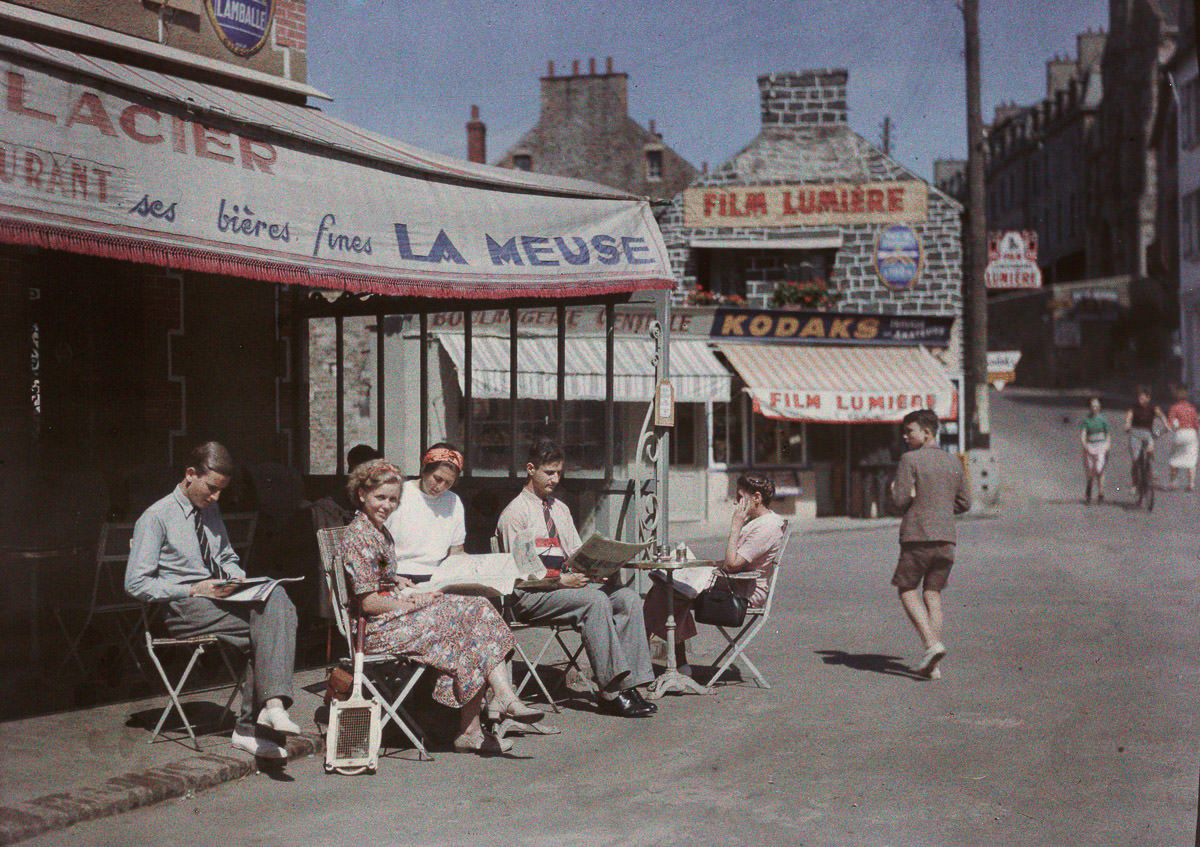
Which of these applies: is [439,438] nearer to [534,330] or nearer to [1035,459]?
[534,330]

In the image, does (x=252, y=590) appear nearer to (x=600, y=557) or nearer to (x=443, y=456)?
(x=443, y=456)

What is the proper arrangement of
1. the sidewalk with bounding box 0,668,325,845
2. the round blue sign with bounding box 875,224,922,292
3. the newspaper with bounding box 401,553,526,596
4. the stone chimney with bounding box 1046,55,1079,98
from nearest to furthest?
1. the sidewalk with bounding box 0,668,325,845
2. the newspaper with bounding box 401,553,526,596
3. the round blue sign with bounding box 875,224,922,292
4. the stone chimney with bounding box 1046,55,1079,98

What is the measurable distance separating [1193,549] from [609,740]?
35.8 feet

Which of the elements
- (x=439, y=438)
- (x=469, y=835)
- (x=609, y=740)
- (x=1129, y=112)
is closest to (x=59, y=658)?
(x=609, y=740)

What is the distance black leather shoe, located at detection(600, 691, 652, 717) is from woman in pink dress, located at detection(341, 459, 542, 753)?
0.80 m

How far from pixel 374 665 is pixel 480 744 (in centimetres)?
70

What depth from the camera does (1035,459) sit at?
29.7m

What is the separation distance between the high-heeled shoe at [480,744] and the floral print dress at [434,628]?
182mm

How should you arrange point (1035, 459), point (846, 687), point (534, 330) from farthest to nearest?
point (1035, 459), point (534, 330), point (846, 687)

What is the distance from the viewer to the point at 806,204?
Result: 84.0ft

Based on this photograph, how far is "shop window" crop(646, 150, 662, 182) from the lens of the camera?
1674 inches

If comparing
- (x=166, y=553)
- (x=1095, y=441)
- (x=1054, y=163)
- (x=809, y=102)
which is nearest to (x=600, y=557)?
(x=166, y=553)

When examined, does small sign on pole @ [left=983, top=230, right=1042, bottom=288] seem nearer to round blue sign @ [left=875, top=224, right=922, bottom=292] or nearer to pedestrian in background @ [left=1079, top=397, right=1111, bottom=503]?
round blue sign @ [left=875, top=224, right=922, bottom=292]

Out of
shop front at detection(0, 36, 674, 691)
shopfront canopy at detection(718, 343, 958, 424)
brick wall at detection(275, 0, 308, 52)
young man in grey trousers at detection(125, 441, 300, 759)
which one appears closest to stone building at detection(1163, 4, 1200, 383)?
shopfront canopy at detection(718, 343, 958, 424)
